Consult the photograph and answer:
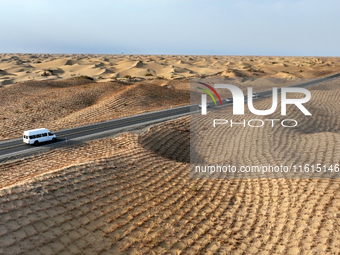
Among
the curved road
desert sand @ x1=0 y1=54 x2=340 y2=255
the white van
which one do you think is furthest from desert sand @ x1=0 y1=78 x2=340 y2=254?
the curved road

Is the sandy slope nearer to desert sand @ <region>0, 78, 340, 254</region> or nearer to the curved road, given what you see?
the curved road

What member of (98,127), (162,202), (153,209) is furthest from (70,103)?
(153,209)

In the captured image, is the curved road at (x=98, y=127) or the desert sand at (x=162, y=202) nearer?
the desert sand at (x=162, y=202)

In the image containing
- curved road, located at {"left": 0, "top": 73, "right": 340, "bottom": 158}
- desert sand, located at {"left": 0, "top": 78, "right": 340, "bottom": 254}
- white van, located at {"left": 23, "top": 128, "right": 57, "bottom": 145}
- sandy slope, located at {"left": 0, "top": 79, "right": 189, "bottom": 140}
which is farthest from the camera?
sandy slope, located at {"left": 0, "top": 79, "right": 189, "bottom": 140}

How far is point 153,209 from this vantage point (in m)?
12.0

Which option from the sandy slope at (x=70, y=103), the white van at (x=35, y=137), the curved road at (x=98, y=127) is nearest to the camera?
the curved road at (x=98, y=127)

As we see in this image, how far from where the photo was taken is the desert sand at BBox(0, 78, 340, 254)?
9.58 m

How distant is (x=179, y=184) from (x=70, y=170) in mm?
6181

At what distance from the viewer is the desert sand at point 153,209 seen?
958 centimetres

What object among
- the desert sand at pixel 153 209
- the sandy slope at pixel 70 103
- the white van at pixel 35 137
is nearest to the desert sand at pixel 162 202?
the desert sand at pixel 153 209

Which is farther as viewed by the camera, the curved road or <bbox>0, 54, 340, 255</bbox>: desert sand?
the curved road

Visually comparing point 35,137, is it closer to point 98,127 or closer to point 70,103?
point 98,127

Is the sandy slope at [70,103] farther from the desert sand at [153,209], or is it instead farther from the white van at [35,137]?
the desert sand at [153,209]

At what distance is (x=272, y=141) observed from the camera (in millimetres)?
21828
